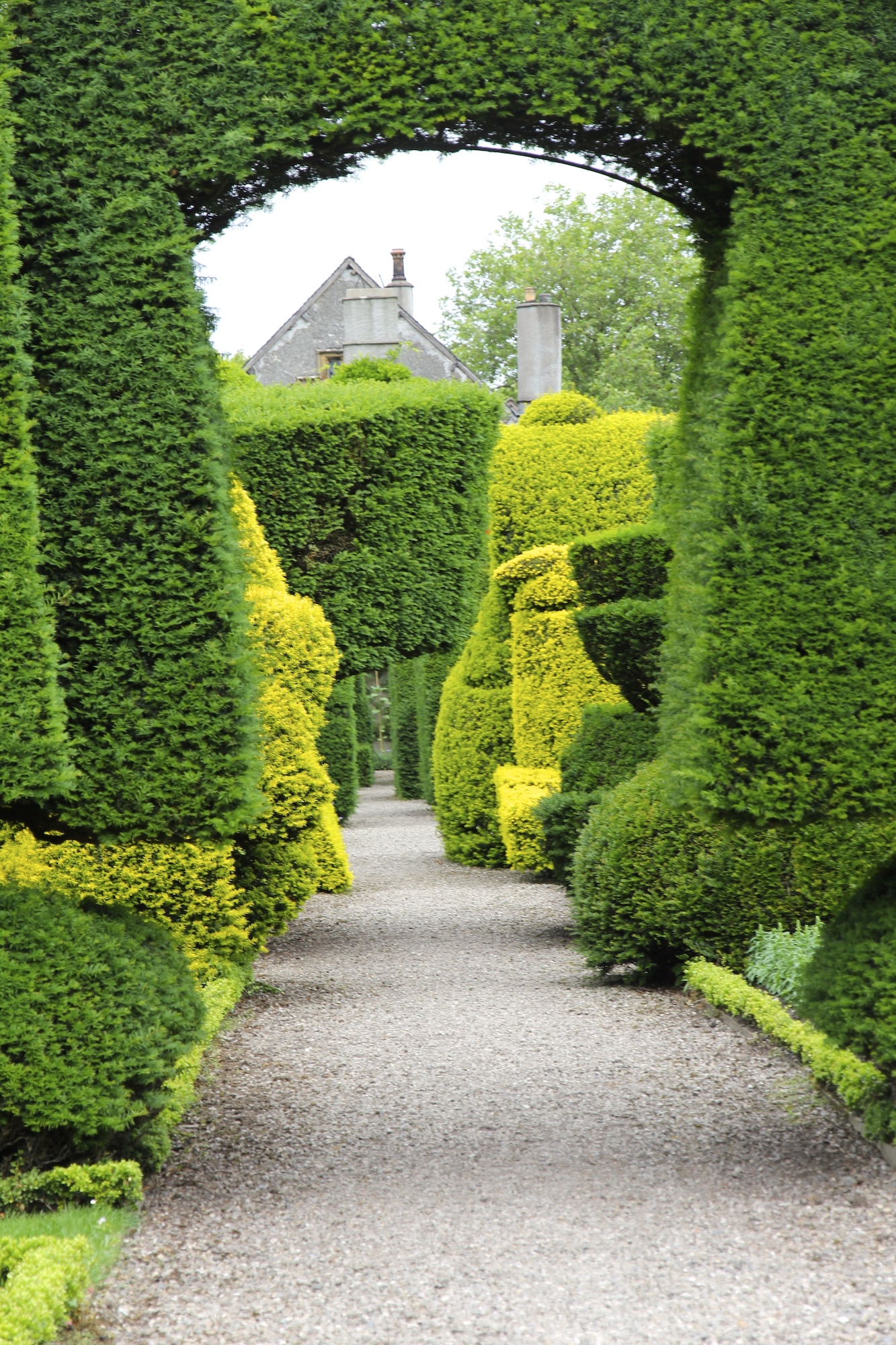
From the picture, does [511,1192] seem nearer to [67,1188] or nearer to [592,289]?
[67,1188]

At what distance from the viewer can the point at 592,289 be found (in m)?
39.2

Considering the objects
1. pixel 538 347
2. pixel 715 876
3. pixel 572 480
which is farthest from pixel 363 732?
pixel 715 876

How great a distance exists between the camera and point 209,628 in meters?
5.09

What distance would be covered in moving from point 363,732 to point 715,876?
2201 centimetres

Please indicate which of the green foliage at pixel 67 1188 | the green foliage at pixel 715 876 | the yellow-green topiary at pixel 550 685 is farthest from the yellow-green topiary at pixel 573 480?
the green foliage at pixel 67 1188

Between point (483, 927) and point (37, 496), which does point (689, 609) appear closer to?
point (37, 496)

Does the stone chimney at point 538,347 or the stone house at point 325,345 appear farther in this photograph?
the stone house at point 325,345

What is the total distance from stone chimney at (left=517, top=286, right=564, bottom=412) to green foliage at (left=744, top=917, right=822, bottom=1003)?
1656 centimetres

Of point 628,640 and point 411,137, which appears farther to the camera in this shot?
point 628,640

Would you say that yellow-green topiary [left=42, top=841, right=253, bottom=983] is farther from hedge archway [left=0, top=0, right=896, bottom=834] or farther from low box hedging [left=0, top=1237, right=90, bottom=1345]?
low box hedging [left=0, top=1237, right=90, bottom=1345]

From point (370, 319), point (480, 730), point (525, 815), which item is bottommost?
point (525, 815)

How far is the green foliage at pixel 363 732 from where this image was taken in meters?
27.1

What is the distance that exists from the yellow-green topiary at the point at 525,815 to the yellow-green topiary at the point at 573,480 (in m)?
3.19

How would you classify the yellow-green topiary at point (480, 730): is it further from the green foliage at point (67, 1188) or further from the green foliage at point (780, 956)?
the green foliage at point (67, 1188)
